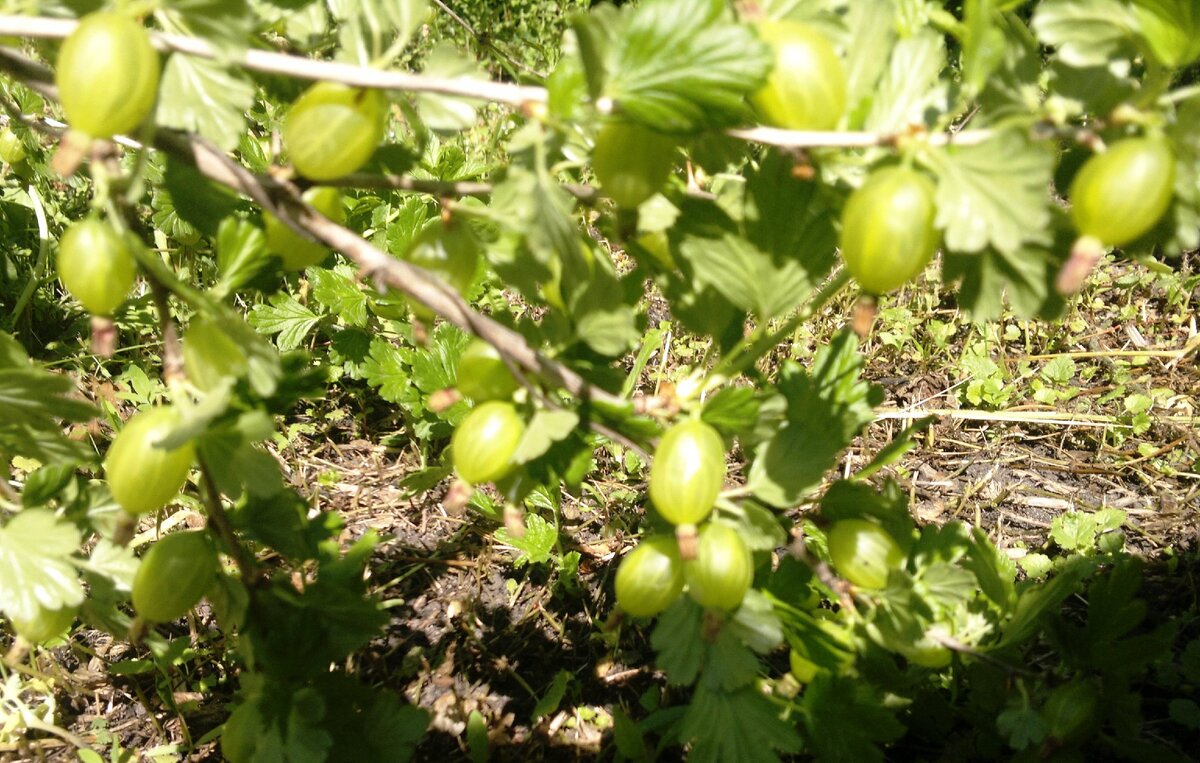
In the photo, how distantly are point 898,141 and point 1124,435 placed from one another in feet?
4.83

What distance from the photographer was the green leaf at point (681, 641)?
0.77 m

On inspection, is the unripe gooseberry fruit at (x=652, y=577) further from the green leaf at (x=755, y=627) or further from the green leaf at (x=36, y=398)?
the green leaf at (x=36, y=398)

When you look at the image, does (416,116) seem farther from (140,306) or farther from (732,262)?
(140,306)

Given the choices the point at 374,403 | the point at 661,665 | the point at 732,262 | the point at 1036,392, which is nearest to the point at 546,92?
the point at 732,262

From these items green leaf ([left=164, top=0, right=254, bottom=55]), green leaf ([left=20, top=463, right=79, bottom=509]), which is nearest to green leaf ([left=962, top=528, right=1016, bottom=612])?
green leaf ([left=164, top=0, right=254, bottom=55])

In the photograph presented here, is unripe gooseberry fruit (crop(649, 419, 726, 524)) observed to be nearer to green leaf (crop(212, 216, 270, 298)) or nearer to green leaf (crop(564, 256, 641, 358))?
green leaf (crop(564, 256, 641, 358))

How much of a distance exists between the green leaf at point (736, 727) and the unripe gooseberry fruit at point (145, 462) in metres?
0.53

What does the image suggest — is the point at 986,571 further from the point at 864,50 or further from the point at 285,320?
the point at 285,320

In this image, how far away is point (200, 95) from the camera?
2.18 ft

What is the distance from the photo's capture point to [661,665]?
766 millimetres

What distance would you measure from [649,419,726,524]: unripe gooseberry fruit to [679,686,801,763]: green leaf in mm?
247

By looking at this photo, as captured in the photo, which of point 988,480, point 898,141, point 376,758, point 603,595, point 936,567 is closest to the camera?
point 898,141

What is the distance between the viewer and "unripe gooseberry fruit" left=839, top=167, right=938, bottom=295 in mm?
565

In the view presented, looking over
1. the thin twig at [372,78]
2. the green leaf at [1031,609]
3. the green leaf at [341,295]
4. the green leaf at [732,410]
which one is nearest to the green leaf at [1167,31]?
the thin twig at [372,78]
